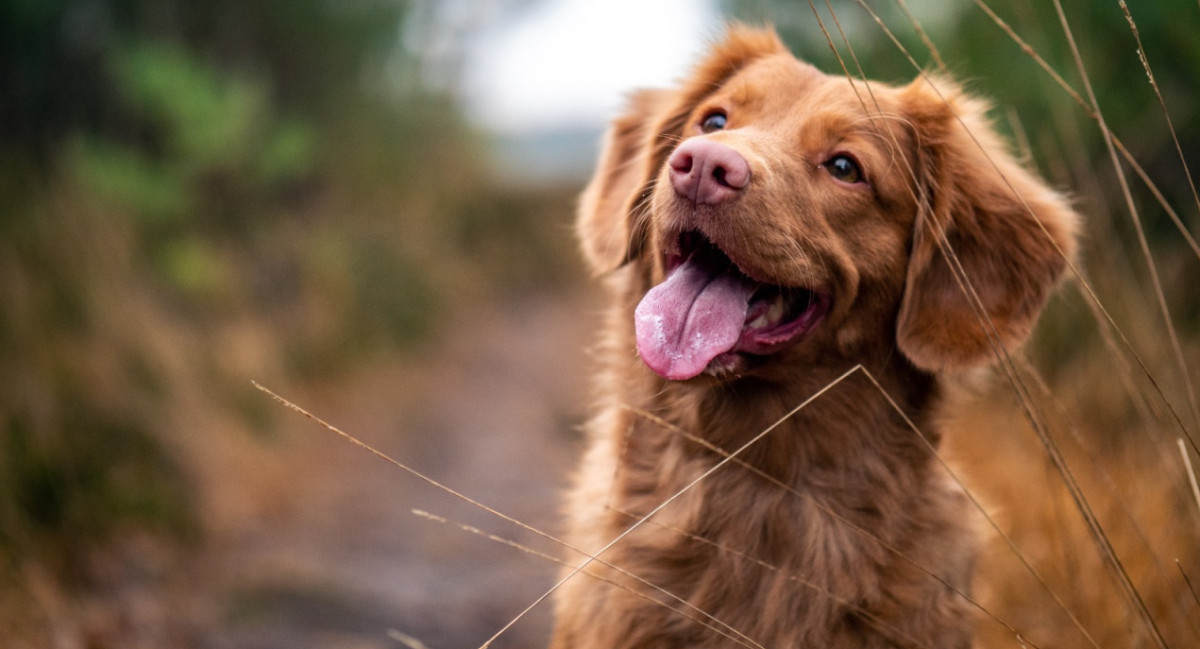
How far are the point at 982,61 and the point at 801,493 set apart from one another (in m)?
3.86

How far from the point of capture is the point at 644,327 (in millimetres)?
2203

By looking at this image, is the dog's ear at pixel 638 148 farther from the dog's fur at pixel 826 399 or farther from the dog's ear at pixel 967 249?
the dog's ear at pixel 967 249

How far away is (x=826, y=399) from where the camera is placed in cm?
243

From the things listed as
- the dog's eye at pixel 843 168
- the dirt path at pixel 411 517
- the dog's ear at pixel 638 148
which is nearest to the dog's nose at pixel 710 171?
the dog's eye at pixel 843 168

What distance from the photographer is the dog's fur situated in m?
2.28

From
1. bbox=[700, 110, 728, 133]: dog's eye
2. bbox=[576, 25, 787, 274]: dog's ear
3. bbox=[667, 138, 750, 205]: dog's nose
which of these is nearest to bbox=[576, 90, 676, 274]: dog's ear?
bbox=[576, 25, 787, 274]: dog's ear

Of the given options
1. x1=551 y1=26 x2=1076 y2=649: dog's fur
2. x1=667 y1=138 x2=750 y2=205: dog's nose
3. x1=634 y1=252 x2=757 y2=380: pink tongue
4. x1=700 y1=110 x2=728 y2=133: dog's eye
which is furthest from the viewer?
x1=700 y1=110 x2=728 y2=133: dog's eye

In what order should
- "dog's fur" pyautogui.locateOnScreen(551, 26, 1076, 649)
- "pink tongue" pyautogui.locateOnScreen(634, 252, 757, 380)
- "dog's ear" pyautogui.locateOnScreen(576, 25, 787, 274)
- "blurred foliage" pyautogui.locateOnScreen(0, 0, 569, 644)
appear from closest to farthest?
1. "pink tongue" pyautogui.locateOnScreen(634, 252, 757, 380)
2. "dog's fur" pyautogui.locateOnScreen(551, 26, 1076, 649)
3. "dog's ear" pyautogui.locateOnScreen(576, 25, 787, 274)
4. "blurred foliage" pyautogui.locateOnScreen(0, 0, 569, 644)

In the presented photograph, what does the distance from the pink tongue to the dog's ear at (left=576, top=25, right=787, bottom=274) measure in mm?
400

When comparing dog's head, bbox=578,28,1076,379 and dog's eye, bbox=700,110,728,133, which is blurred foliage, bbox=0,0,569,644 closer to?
dog's head, bbox=578,28,1076,379

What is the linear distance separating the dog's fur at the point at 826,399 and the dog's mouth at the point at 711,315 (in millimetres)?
49

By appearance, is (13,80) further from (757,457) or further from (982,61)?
(982,61)

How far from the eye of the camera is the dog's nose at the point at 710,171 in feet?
6.71

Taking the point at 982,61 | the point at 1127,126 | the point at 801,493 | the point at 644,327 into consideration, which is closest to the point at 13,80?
the point at 644,327
